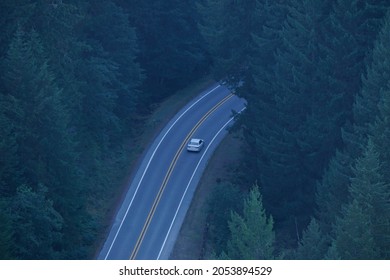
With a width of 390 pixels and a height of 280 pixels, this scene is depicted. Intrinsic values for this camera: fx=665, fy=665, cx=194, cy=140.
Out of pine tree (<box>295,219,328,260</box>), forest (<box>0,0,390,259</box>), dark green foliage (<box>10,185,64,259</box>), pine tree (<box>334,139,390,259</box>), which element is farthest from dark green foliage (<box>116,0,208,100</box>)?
pine tree (<box>334,139,390,259</box>)

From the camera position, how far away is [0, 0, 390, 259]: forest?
105ft

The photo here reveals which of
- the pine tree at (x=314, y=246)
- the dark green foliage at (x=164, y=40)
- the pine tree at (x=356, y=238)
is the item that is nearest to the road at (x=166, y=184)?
the dark green foliage at (x=164, y=40)

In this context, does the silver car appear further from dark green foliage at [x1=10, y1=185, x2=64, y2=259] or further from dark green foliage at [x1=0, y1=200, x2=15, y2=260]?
dark green foliage at [x1=0, y1=200, x2=15, y2=260]

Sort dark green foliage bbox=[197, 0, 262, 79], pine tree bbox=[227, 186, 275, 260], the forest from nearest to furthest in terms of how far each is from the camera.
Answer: pine tree bbox=[227, 186, 275, 260], the forest, dark green foliage bbox=[197, 0, 262, 79]

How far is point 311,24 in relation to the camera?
132 ft

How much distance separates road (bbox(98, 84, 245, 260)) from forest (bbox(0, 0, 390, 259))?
5.37 ft

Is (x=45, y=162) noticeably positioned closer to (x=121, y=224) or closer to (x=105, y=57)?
(x=121, y=224)

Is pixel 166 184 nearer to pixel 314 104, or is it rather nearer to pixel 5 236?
pixel 314 104

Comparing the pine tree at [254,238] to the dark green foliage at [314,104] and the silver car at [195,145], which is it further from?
the silver car at [195,145]

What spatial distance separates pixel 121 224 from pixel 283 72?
15512mm

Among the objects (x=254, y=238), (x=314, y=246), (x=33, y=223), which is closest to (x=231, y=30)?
(x=33, y=223)

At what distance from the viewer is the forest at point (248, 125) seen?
32.0 m

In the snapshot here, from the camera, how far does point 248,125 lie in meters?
49.0

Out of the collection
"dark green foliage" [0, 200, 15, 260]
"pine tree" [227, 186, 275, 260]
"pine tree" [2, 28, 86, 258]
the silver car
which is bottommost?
"pine tree" [227, 186, 275, 260]
